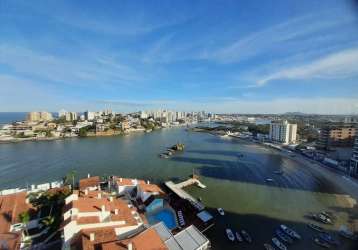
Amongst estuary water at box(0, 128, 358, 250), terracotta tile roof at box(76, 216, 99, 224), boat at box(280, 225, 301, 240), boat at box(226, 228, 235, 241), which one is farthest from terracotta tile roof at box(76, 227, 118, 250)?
boat at box(280, 225, 301, 240)

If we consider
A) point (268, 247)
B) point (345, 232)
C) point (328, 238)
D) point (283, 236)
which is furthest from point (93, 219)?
point (345, 232)

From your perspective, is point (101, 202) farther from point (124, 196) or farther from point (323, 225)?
point (323, 225)

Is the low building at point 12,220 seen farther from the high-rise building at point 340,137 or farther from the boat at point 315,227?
the high-rise building at point 340,137

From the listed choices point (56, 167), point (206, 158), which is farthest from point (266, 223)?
point (56, 167)

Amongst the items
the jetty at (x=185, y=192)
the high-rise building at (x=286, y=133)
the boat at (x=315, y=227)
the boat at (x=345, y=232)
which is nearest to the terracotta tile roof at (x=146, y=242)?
the jetty at (x=185, y=192)

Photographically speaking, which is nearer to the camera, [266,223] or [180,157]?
[266,223]

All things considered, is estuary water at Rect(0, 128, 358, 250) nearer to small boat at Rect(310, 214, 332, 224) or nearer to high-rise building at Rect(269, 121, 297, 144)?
small boat at Rect(310, 214, 332, 224)
